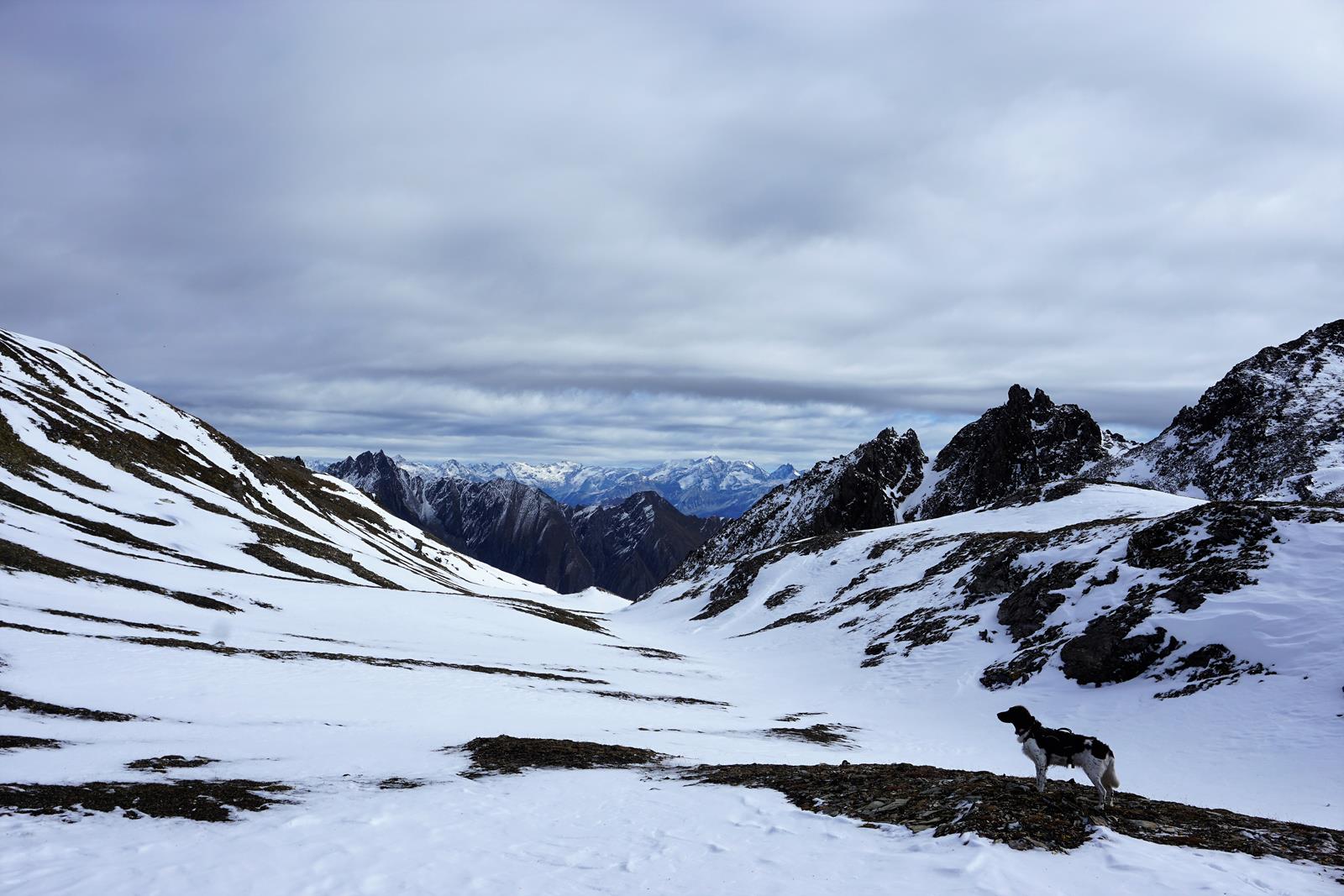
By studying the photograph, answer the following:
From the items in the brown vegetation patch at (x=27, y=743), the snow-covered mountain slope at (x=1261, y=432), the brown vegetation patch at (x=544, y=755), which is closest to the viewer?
the brown vegetation patch at (x=27, y=743)

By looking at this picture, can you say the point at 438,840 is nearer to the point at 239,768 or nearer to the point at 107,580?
the point at 239,768

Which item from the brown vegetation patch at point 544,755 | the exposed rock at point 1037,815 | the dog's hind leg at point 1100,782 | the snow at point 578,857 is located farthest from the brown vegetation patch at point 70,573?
the dog's hind leg at point 1100,782

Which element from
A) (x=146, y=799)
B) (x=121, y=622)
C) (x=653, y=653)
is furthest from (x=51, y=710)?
(x=653, y=653)

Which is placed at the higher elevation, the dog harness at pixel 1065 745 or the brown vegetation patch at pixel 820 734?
the dog harness at pixel 1065 745

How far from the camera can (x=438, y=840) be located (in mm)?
11211

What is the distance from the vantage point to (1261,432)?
104 m

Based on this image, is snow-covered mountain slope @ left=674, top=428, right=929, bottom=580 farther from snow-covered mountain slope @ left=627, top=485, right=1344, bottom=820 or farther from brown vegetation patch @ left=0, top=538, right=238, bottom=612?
brown vegetation patch @ left=0, top=538, right=238, bottom=612

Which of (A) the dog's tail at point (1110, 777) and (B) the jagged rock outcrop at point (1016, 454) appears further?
(B) the jagged rock outcrop at point (1016, 454)

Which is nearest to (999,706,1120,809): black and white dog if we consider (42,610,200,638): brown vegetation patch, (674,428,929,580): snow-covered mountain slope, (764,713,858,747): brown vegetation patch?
(764,713,858,747): brown vegetation patch

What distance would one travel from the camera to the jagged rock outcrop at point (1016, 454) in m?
148

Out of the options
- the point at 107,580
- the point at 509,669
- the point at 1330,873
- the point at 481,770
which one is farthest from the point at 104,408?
the point at 1330,873

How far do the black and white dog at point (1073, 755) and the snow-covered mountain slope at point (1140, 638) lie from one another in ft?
34.9

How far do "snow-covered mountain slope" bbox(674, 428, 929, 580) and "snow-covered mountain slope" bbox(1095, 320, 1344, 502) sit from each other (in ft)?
152

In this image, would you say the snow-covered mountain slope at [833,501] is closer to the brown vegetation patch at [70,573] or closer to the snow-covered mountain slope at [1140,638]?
the snow-covered mountain slope at [1140,638]
